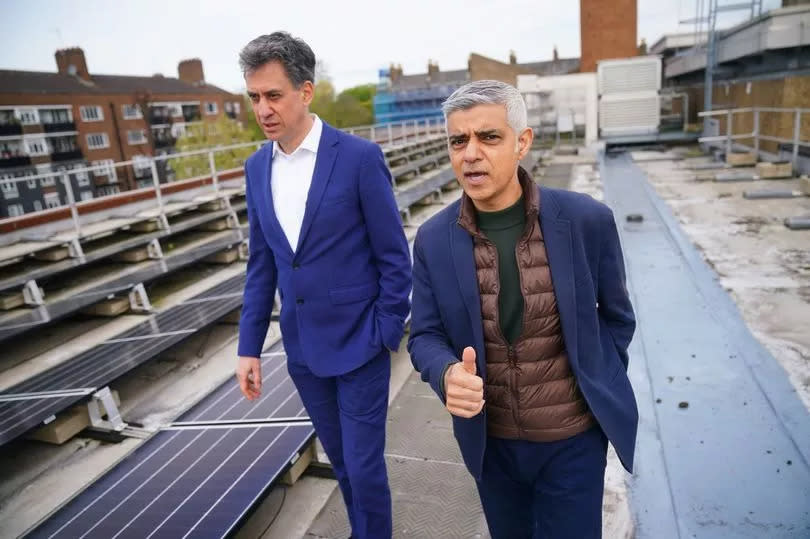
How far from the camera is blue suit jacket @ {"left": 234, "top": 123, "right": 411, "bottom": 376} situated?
1.98m

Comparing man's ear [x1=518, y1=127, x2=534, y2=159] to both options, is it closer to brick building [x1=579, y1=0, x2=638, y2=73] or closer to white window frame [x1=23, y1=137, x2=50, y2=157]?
brick building [x1=579, y1=0, x2=638, y2=73]

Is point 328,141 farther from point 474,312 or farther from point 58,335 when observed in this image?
point 58,335

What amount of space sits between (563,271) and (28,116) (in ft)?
145

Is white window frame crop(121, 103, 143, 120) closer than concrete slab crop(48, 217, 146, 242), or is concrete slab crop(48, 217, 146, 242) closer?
concrete slab crop(48, 217, 146, 242)

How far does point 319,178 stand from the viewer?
1978 millimetres

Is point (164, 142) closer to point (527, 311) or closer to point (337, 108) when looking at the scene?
point (337, 108)

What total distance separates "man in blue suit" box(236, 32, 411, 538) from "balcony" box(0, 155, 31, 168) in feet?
137

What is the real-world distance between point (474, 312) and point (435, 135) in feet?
78.4

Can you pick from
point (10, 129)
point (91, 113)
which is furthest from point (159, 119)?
point (10, 129)

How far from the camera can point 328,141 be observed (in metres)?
2.03

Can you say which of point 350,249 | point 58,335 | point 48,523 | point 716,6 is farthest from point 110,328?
point 716,6

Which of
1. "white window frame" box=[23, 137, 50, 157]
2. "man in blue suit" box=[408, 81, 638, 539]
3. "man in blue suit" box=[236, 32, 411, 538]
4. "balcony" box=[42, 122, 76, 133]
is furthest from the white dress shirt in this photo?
"balcony" box=[42, 122, 76, 133]

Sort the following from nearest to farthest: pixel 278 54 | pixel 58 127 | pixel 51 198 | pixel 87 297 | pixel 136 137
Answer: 1. pixel 278 54
2. pixel 87 297
3. pixel 51 198
4. pixel 58 127
5. pixel 136 137

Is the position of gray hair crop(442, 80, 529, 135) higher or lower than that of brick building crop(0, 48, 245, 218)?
lower
